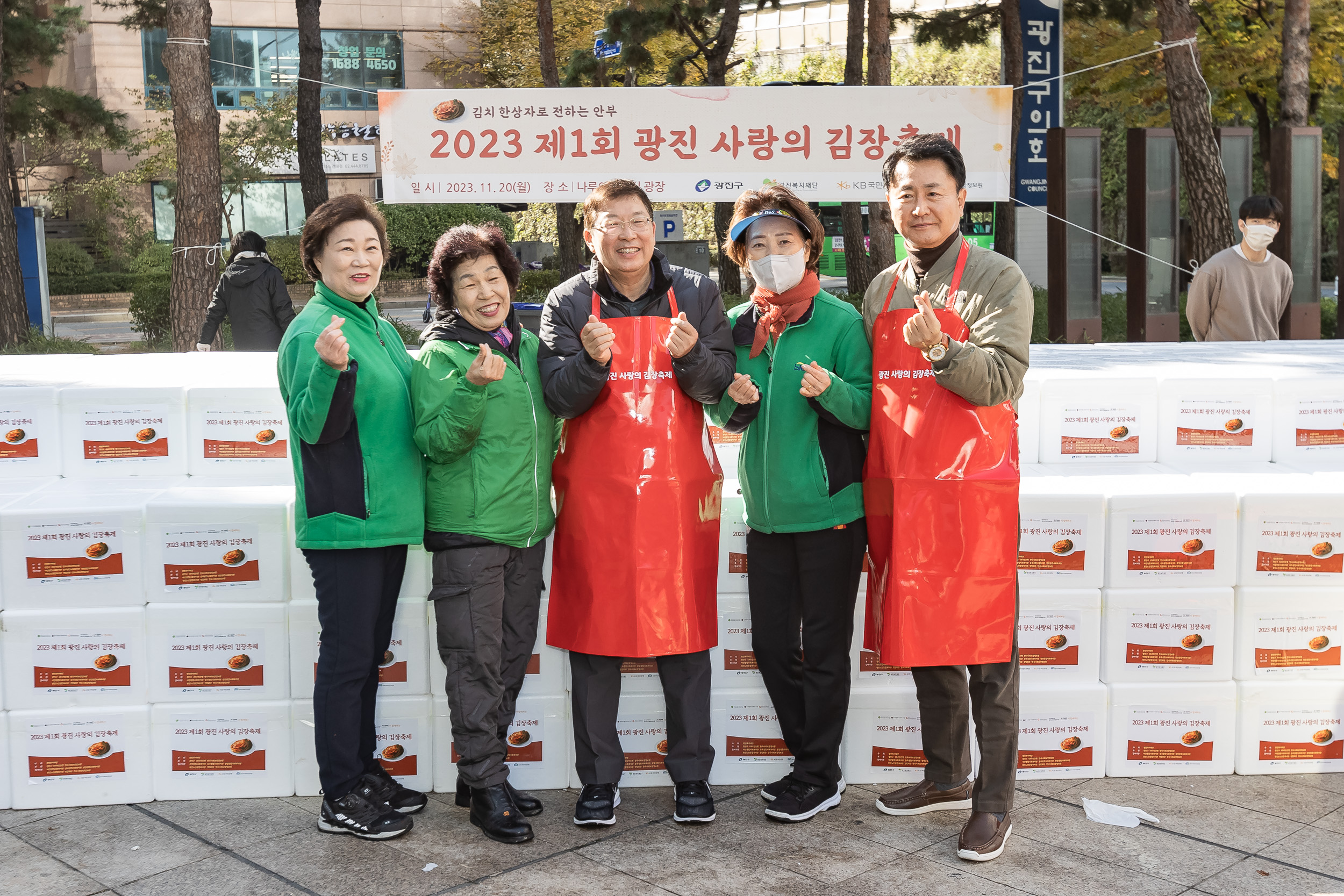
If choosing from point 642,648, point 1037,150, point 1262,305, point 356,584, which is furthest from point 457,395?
point 1037,150

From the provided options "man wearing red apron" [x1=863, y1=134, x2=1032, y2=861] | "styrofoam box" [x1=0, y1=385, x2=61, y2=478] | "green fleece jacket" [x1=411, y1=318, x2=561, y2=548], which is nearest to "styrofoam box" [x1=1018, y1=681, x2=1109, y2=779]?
"man wearing red apron" [x1=863, y1=134, x2=1032, y2=861]

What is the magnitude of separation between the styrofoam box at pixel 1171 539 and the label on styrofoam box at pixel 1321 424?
61 centimetres

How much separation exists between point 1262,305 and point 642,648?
4.96 m

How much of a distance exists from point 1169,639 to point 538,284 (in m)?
17.3

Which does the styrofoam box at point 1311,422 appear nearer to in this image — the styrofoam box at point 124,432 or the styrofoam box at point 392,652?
the styrofoam box at point 392,652

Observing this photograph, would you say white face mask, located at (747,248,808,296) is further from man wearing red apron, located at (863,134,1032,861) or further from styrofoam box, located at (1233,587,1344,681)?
styrofoam box, located at (1233,587,1344,681)

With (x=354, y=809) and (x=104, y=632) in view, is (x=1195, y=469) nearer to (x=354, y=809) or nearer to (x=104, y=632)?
(x=354, y=809)

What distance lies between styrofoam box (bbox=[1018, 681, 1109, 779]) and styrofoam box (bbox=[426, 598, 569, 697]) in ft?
5.15

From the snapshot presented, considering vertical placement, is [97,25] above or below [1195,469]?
above

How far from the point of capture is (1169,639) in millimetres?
4133

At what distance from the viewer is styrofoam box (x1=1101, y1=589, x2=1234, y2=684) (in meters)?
4.11

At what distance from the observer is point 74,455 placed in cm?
429

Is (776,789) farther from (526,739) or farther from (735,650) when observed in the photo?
(526,739)

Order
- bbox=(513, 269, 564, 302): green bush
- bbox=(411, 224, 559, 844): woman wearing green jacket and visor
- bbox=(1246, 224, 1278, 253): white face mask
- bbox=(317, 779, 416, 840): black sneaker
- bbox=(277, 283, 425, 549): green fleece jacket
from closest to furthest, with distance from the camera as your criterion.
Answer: bbox=(277, 283, 425, 549): green fleece jacket
bbox=(411, 224, 559, 844): woman wearing green jacket and visor
bbox=(317, 779, 416, 840): black sneaker
bbox=(1246, 224, 1278, 253): white face mask
bbox=(513, 269, 564, 302): green bush
